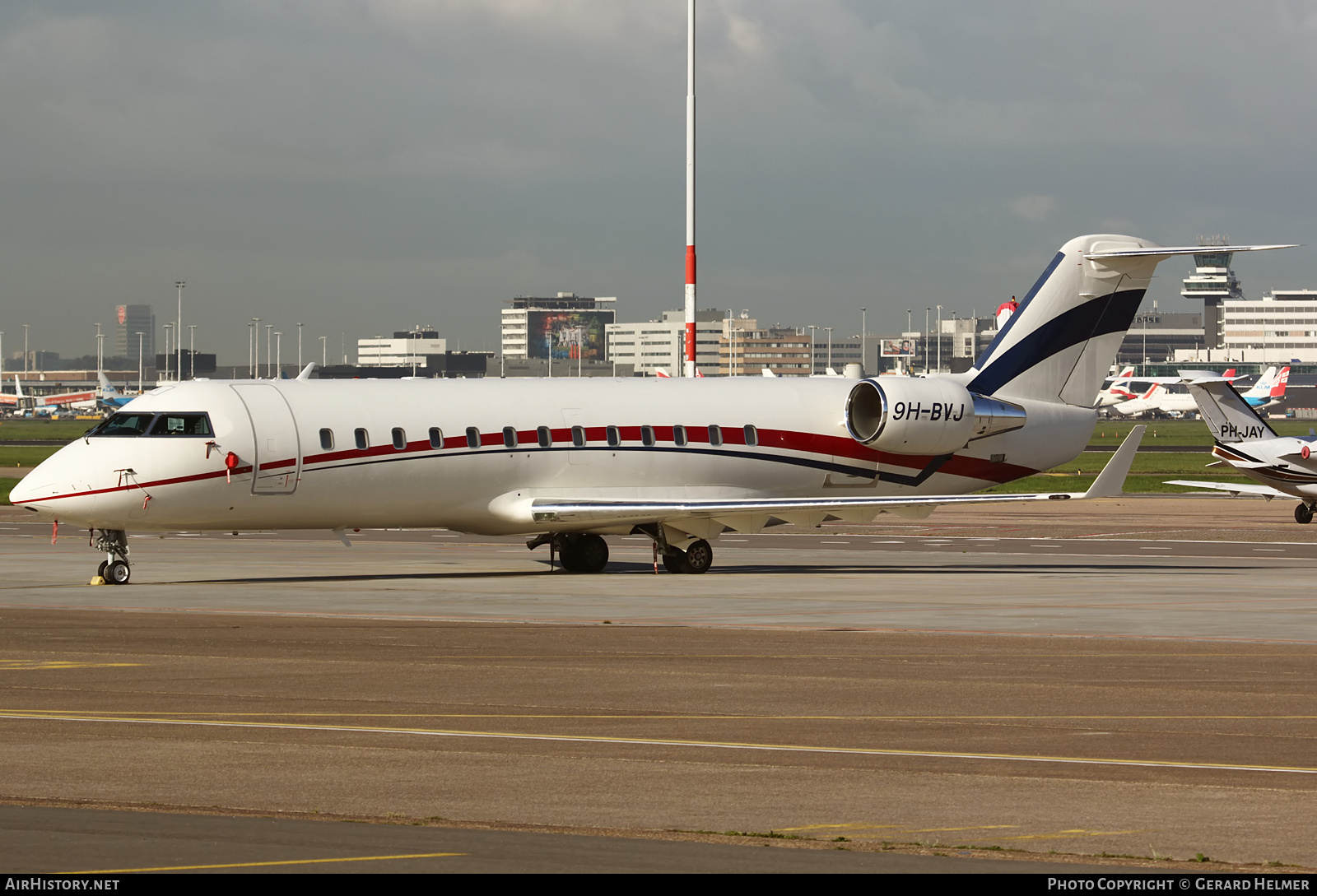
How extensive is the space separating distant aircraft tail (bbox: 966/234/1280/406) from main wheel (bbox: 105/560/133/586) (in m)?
18.0

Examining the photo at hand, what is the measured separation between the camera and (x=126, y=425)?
101ft

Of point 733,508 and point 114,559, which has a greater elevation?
point 733,508

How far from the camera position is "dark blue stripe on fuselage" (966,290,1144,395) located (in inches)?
1484

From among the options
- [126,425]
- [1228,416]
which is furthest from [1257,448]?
[126,425]

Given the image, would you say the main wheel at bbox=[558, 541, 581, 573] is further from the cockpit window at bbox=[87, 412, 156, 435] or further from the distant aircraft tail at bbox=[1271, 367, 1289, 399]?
the distant aircraft tail at bbox=[1271, 367, 1289, 399]

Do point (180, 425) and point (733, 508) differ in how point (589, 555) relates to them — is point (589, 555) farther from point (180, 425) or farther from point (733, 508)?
point (180, 425)

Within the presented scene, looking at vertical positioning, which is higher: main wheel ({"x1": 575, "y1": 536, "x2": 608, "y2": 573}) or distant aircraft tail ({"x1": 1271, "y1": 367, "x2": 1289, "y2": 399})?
distant aircraft tail ({"x1": 1271, "y1": 367, "x2": 1289, "y2": 399})

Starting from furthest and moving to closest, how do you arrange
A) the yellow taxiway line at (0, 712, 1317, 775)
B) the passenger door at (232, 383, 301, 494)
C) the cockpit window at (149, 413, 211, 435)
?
the passenger door at (232, 383, 301, 494) → the cockpit window at (149, 413, 211, 435) → the yellow taxiway line at (0, 712, 1317, 775)

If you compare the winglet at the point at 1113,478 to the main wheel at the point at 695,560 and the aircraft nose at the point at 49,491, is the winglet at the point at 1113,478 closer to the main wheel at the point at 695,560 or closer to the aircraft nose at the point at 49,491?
the main wheel at the point at 695,560

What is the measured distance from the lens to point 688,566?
115ft

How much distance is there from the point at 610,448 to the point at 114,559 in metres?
9.67

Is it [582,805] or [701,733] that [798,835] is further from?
[701,733]

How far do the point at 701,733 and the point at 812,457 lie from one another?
72.1 ft

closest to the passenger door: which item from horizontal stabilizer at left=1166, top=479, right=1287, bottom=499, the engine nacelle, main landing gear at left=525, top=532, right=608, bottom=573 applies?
main landing gear at left=525, top=532, right=608, bottom=573
